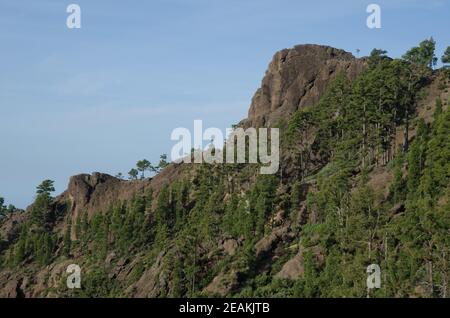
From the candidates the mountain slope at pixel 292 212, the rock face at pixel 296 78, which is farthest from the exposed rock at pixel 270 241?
the rock face at pixel 296 78

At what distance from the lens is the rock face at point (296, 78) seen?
128 metres

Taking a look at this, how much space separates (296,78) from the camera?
5221 inches

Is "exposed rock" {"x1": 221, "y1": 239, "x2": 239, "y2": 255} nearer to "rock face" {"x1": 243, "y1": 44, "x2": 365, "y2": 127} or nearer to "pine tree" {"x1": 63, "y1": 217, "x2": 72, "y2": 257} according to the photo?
"rock face" {"x1": 243, "y1": 44, "x2": 365, "y2": 127}

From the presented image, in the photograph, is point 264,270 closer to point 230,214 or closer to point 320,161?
point 230,214

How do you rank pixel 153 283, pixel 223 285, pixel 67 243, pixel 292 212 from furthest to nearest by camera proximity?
pixel 67 243
pixel 153 283
pixel 292 212
pixel 223 285

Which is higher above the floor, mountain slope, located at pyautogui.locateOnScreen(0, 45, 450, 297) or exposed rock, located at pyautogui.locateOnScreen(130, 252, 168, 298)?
mountain slope, located at pyautogui.locateOnScreen(0, 45, 450, 297)

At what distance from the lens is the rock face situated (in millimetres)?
127625

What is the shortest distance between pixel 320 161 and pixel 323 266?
40979mm

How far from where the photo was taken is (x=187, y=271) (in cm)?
8294

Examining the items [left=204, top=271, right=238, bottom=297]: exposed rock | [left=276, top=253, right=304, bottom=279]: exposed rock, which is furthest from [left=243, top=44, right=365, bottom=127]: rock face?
[left=276, top=253, right=304, bottom=279]: exposed rock

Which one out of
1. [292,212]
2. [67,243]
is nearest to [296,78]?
[292,212]

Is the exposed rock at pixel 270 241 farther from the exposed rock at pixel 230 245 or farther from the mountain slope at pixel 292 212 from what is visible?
the exposed rock at pixel 230 245

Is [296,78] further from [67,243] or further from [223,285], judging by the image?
[223,285]

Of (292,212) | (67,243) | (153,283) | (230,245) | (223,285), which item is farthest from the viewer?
(67,243)
